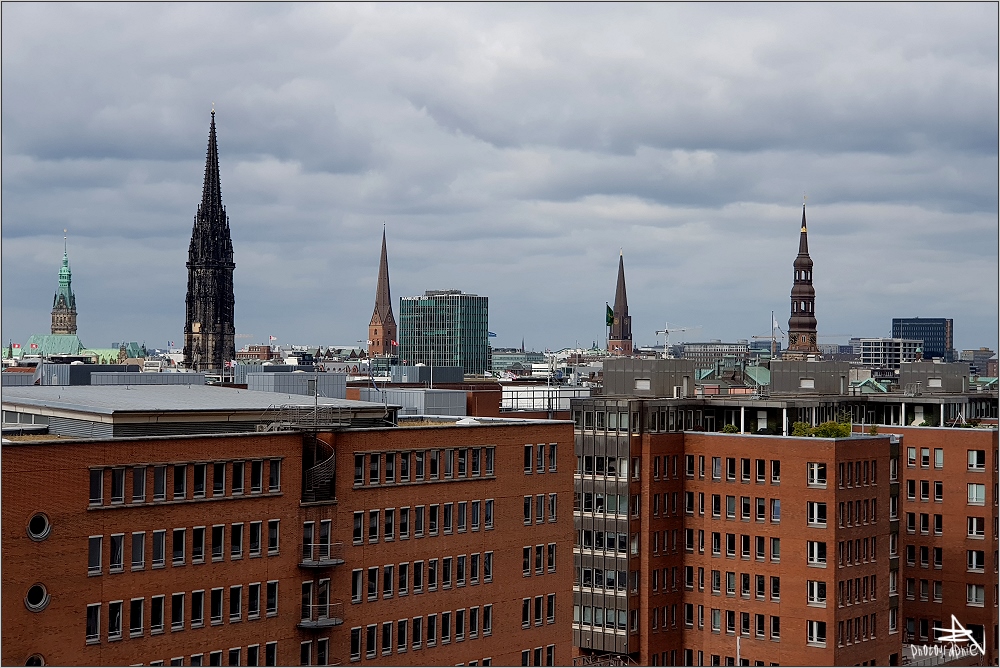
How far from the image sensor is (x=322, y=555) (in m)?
68.6

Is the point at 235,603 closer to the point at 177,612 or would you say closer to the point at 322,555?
the point at 177,612

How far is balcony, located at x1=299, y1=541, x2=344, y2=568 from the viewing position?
67.8 meters

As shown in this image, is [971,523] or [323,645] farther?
[971,523]

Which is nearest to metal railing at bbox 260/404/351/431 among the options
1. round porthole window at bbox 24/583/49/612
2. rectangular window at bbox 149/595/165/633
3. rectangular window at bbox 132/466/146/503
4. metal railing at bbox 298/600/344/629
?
metal railing at bbox 298/600/344/629

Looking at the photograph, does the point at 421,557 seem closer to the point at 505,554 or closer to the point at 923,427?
the point at 505,554

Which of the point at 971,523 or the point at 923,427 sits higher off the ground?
the point at 923,427

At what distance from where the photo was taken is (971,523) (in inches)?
4663

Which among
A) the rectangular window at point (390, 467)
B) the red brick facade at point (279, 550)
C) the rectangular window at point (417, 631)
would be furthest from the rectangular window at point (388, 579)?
the rectangular window at point (390, 467)

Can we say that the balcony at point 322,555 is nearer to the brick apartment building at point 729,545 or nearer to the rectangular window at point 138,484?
the rectangular window at point 138,484

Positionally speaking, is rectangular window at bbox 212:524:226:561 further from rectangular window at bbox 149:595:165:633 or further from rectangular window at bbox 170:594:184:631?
rectangular window at bbox 149:595:165:633

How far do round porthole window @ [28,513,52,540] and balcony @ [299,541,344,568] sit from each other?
14.0 metres

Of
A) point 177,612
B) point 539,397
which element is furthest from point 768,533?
point 177,612

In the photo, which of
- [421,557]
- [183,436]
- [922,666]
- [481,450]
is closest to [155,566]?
[183,436]

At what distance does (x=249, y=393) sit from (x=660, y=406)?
38.7 metres
